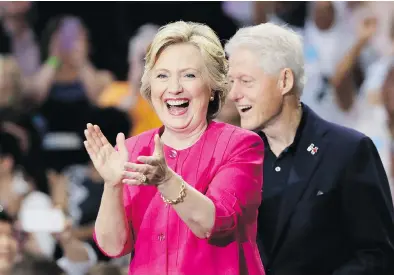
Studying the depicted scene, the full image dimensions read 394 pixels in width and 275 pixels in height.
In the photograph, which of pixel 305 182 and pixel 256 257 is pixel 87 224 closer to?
pixel 305 182

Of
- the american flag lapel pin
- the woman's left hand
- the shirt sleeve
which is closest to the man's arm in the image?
the american flag lapel pin

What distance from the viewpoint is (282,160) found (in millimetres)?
2508

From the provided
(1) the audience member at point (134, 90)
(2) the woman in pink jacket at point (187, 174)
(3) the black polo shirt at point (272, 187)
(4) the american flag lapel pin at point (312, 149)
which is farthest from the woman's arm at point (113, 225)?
(1) the audience member at point (134, 90)

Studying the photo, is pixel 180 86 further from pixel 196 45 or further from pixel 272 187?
pixel 272 187

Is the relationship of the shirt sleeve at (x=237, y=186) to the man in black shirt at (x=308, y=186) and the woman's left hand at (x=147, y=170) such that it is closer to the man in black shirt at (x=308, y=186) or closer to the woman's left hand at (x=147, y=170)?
the woman's left hand at (x=147, y=170)

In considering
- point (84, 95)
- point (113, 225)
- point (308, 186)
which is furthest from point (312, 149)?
point (84, 95)

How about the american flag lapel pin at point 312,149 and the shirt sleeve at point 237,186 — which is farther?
the american flag lapel pin at point 312,149

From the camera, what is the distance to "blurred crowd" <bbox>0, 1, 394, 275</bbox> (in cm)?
384

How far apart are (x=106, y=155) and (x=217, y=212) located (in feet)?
0.88

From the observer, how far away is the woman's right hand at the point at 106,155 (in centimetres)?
177

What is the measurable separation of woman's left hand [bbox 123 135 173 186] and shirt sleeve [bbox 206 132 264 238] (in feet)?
0.61

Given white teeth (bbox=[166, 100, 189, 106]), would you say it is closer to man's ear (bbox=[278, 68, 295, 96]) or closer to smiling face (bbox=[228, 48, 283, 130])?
smiling face (bbox=[228, 48, 283, 130])

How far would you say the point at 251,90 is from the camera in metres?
2.45

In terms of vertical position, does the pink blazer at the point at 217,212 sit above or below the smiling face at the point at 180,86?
below
